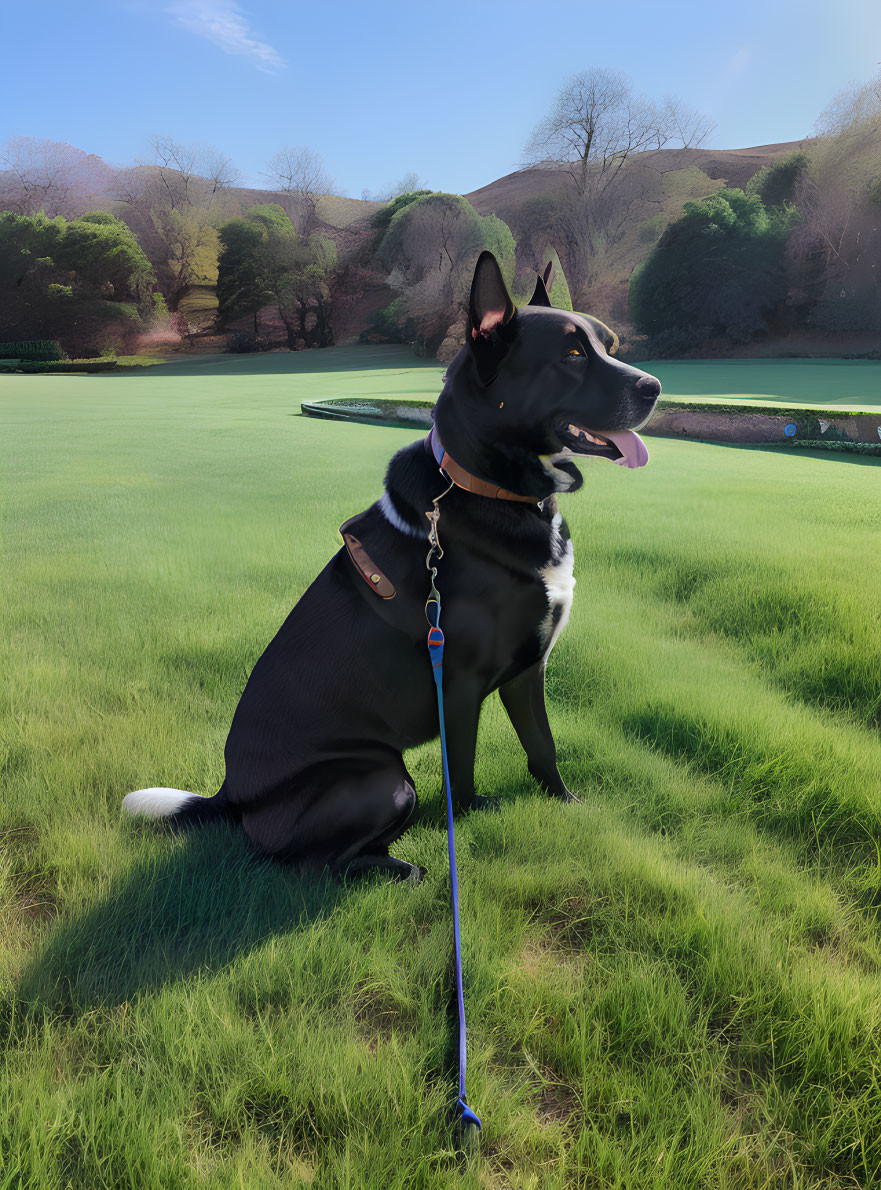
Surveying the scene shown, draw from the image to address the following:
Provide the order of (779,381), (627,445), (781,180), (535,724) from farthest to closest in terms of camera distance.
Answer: (781,180), (779,381), (535,724), (627,445)

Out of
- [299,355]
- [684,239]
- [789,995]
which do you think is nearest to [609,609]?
[789,995]

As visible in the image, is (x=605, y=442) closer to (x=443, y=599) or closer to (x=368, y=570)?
(x=443, y=599)

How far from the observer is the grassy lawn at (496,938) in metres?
1.39

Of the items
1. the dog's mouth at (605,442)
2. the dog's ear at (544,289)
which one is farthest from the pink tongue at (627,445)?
the dog's ear at (544,289)

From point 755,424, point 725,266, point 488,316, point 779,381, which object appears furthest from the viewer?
point 725,266

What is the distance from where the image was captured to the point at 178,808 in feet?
7.45

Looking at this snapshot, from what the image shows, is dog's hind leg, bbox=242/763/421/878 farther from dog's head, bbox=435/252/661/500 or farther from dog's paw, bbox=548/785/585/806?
dog's head, bbox=435/252/661/500

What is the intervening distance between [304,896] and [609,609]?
10.0ft

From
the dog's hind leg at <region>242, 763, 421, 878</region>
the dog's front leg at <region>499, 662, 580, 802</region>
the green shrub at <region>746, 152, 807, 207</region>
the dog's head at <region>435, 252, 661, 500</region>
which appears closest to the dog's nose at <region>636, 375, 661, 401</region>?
the dog's head at <region>435, 252, 661, 500</region>

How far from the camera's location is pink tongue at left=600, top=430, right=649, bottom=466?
1.98 metres

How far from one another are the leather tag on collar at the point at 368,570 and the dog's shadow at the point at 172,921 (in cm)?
89

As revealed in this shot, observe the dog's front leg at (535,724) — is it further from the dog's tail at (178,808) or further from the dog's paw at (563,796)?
the dog's tail at (178,808)

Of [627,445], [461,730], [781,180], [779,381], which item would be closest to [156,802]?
[461,730]

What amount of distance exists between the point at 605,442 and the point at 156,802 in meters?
1.87
